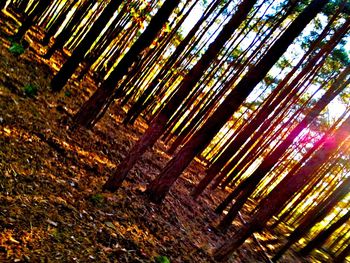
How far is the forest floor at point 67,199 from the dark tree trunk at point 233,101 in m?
0.64

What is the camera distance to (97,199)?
19.4ft

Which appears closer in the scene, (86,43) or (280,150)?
(280,150)

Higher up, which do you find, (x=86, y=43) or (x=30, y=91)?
(x=86, y=43)

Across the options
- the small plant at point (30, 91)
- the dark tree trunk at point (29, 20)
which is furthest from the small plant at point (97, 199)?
the dark tree trunk at point (29, 20)

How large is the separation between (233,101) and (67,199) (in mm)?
3945

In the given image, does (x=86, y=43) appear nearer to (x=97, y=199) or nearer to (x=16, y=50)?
(x=16, y=50)

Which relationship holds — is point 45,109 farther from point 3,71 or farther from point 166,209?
point 166,209

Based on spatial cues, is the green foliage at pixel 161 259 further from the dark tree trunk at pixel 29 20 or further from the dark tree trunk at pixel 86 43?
the dark tree trunk at pixel 29 20

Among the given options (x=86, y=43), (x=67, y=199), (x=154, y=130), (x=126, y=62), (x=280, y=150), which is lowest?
(x=67, y=199)

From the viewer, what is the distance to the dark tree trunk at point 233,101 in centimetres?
660

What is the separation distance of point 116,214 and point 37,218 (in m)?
1.88

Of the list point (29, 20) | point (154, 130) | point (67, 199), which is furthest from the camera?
point (29, 20)

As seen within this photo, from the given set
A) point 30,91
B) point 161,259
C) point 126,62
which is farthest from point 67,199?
point 30,91

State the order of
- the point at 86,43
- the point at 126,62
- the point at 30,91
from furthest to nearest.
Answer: the point at 86,43 < the point at 30,91 < the point at 126,62
